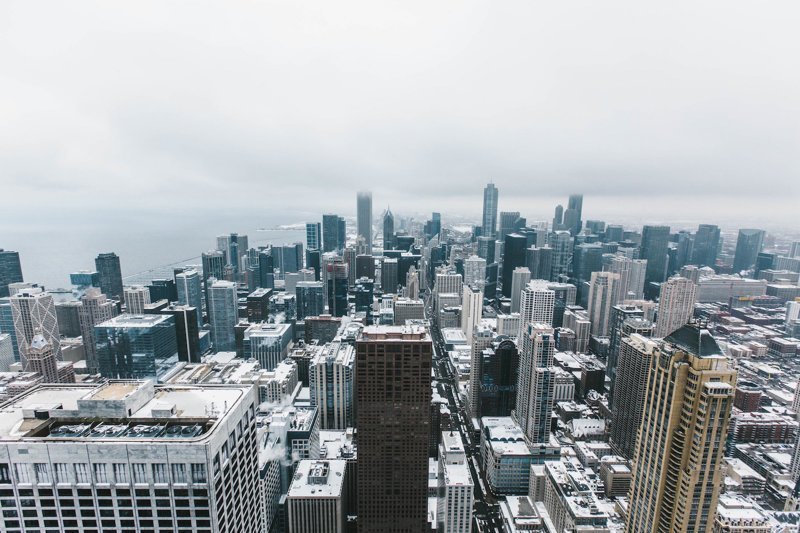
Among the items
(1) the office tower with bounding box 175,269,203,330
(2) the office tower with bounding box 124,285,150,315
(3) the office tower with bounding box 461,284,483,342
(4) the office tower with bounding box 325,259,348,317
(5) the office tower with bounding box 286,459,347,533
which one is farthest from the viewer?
(4) the office tower with bounding box 325,259,348,317

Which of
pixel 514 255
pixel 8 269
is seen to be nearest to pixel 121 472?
pixel 8 269

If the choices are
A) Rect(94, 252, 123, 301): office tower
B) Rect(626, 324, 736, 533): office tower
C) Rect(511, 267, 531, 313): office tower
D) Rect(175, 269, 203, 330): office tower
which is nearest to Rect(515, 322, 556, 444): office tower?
Rect(626, 324, 736, 533): office tower

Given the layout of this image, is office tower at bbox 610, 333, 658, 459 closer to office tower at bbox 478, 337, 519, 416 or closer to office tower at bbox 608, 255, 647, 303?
office tower at bbox 478, 337, 519, 416

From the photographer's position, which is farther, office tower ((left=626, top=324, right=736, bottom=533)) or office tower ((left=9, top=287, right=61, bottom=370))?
office tower ((left=9, top=287, right=61, bottom=370))

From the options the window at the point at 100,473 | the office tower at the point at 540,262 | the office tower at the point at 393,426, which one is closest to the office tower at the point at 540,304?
the office tower at the point at 540,262

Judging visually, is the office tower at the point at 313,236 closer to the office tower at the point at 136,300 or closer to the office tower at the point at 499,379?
the office tower at the point at 136,300

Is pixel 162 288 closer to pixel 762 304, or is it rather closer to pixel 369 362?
pixel 369 362

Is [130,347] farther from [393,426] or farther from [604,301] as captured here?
[604,301]
